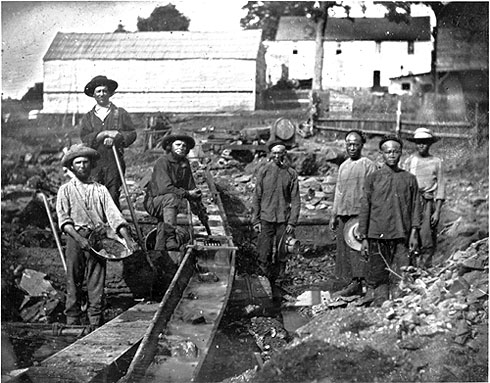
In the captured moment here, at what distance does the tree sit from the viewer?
4.21 meters

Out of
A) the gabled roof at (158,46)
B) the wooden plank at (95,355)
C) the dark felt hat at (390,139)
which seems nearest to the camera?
the wooden plank at (95,355)

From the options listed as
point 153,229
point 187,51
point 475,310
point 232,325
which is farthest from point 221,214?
point 475,310

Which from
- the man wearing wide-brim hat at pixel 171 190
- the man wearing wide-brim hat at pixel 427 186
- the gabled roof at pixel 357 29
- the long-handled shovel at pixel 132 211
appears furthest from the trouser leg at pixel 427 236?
the long-handled shovel at pixel 132 211

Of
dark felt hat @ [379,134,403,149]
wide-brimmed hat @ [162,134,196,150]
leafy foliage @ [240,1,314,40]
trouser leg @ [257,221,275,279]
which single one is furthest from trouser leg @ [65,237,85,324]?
dark felt hat @ [379,134,403,149]

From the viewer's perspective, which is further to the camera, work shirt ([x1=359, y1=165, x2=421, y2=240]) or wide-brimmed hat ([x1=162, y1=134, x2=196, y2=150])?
wide-brimmed hat ([x1=162, y1=134, x2=196, y2=150])

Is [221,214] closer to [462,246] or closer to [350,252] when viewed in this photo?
[350,252]

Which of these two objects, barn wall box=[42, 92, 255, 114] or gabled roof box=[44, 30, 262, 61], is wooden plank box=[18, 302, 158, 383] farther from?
gabled roof box=[44, 30, 262, 61]

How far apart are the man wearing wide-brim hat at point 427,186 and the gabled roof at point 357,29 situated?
2.07 ft

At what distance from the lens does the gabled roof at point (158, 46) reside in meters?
4.24

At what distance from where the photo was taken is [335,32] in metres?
4.24

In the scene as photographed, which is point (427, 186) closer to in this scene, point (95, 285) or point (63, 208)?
point (95, 285)

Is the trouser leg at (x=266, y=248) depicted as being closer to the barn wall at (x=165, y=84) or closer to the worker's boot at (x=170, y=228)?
the worker's boot at (x=170, y=228)

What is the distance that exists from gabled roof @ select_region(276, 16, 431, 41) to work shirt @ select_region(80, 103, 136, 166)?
1144 millimetres

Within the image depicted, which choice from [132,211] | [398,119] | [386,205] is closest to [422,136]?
[398,119]
